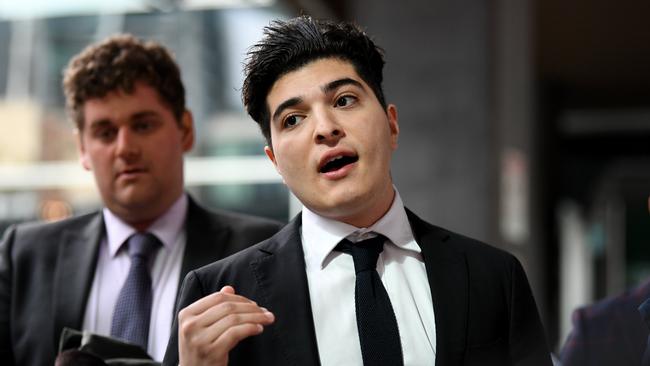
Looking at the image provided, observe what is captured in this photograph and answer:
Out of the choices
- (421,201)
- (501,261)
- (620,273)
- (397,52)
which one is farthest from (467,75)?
(620,273)

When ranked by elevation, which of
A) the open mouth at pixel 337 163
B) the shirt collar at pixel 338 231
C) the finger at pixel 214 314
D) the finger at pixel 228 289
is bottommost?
the finger at pixel 214 314

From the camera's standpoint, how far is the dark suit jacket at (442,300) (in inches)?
52.2

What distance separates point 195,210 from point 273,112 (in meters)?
0.67

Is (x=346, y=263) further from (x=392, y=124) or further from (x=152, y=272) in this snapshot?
(x=152, y=272)

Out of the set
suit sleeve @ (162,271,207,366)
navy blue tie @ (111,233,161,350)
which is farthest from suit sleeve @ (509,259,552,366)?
navy blue tie @ (111,233,161,350)

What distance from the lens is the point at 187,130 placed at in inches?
81.2

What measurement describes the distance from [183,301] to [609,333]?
2.52 ft

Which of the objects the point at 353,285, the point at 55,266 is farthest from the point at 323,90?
the point at 55,266

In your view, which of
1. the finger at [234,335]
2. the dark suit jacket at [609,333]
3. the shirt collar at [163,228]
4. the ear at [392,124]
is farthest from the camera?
the shirt collar at [163,228]

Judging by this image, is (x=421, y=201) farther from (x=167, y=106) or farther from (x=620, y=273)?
(x=620, y=273)

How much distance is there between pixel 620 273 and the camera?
17.6 meters

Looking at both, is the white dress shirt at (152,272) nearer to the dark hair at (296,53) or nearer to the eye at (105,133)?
the eye at (105,133)

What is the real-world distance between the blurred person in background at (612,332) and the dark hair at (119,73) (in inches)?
34.6

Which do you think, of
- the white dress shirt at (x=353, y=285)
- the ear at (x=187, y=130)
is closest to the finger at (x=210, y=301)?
the white dress shirt at (x=353, y=285)
